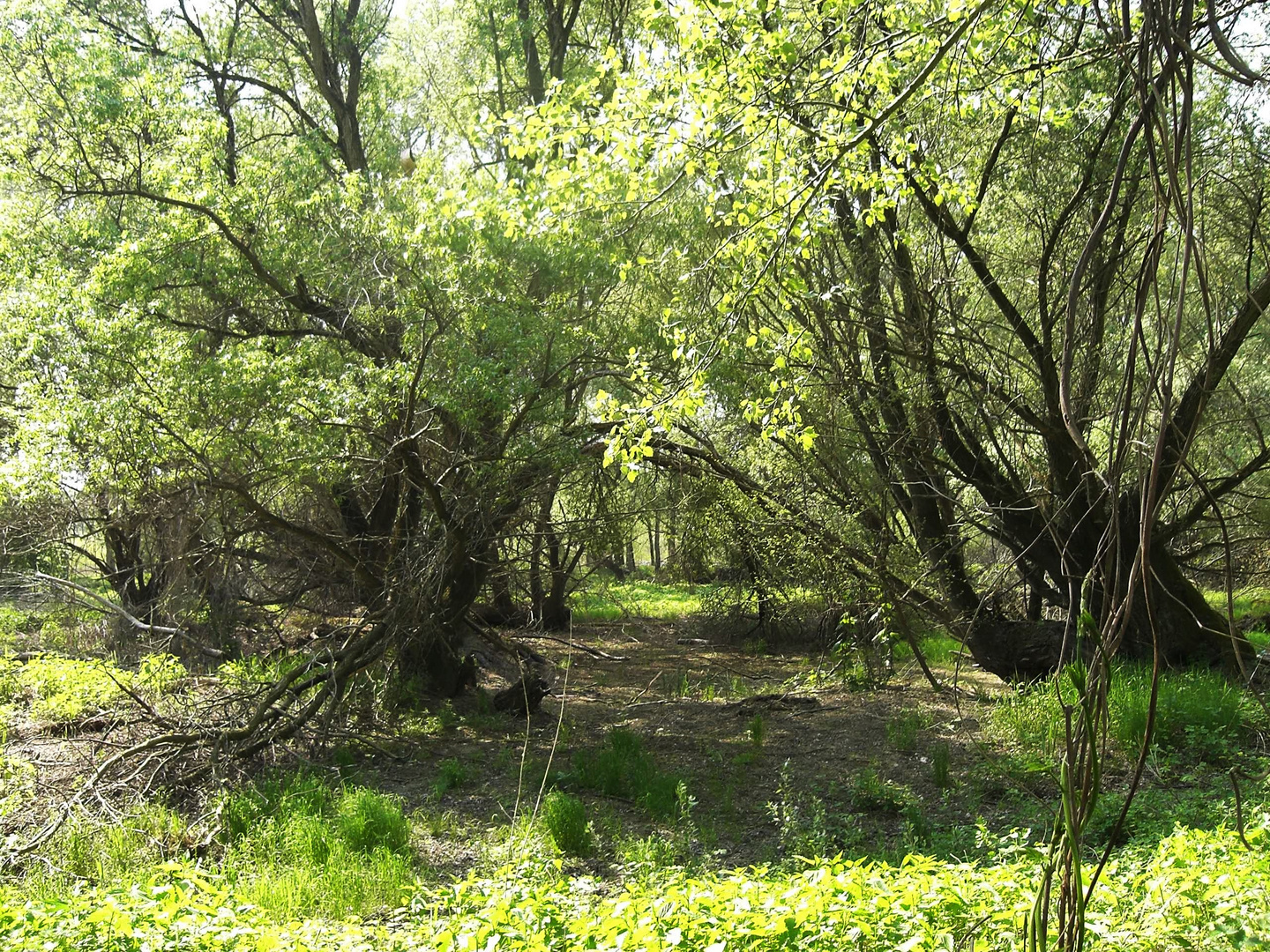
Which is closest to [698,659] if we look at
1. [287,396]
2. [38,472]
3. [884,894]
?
[287,396]

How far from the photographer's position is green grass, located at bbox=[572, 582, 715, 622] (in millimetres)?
17438

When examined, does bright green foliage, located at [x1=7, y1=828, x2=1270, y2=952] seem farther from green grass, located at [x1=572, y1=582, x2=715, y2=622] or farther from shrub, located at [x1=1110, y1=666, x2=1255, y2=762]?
green grass, located at [x1=572, y1=582, x2=715, y2=622]

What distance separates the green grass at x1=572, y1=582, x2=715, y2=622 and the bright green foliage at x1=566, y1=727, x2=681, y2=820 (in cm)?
707

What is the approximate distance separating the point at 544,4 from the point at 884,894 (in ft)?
46.0

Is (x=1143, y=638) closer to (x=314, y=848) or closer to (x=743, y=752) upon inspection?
(x=743, y=752)

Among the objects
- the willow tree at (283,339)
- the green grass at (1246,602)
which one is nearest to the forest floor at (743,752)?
the willow tree at (283,339)

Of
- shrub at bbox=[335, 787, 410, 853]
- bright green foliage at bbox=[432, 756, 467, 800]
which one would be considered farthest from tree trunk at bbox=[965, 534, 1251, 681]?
shrub at bbox=[335, 787, 410, 853]

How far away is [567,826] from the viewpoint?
6.18 m

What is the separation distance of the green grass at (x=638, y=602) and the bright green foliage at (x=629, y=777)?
278 inches

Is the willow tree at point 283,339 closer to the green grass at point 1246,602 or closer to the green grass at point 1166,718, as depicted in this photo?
the green grass at point 1166,718

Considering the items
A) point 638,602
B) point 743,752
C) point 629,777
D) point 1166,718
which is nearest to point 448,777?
point 629,777

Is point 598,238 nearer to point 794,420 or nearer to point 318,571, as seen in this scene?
point 794,420

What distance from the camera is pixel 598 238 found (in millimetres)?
8180

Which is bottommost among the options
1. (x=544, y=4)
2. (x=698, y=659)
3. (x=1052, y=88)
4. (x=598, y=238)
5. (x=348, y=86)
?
(x=698, y=659)
